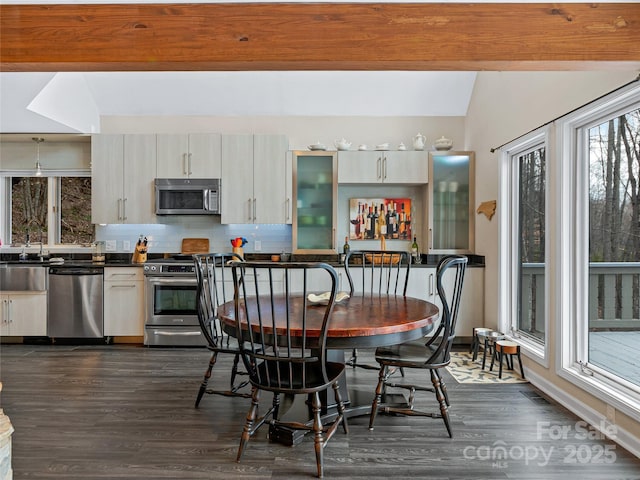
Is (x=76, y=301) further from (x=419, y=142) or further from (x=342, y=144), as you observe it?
(x=419, y=142)

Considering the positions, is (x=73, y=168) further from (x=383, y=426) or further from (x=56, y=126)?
(x=383, y=426)

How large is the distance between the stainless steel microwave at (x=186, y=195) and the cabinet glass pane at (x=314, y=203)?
37.0 inches

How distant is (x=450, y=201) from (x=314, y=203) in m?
1.53

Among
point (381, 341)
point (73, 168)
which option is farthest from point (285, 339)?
point (73, 168)

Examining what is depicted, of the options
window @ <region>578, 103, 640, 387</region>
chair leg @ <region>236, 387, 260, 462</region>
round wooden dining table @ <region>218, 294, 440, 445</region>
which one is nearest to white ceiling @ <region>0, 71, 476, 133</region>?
window @ <region>578, 103, 640, 387</region>

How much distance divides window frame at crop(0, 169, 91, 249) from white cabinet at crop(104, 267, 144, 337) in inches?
37.3

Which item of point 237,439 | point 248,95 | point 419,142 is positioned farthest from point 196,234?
point 237,439

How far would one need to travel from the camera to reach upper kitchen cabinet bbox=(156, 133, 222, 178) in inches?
192

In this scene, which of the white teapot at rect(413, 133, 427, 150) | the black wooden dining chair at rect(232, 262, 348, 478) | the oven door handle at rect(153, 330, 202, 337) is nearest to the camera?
the black wooden dining chair at rect(232, 262, 348, 478)

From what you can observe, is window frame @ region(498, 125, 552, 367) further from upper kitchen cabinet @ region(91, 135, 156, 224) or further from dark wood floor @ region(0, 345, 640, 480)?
upper kitchen cabinet @ region(91, 135, 156, 224)

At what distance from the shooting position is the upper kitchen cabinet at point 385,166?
4895 millimetres

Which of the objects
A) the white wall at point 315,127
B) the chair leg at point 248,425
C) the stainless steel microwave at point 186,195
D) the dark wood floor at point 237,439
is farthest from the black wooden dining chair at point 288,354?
the white wall at point 315,127

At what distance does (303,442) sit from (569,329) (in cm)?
203

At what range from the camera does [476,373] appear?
12.1ft
